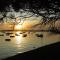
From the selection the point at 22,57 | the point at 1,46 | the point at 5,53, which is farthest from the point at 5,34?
the point at 22,57

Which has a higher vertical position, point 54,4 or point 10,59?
point 54,4

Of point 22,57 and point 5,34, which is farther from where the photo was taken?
point 5,34

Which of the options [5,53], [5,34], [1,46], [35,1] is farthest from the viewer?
[5,34]

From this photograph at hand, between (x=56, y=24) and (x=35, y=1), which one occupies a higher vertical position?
(x=35, y=1)

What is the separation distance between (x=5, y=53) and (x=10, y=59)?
4.97ft

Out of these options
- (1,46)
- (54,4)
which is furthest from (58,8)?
(1,46)

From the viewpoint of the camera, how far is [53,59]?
31.4ft

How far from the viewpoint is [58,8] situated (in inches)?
377

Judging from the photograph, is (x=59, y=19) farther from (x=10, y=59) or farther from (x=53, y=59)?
(x=10, y=59)

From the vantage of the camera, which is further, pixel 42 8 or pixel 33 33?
pixel 33 33

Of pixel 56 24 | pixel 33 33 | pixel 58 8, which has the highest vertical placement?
pixel 58 8

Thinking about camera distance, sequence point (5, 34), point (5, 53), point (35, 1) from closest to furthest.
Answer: point (35, 1) → point (5, 53) → point (5, 34)

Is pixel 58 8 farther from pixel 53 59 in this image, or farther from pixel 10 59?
pixel 10 59

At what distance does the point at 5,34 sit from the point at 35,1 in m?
8.66
